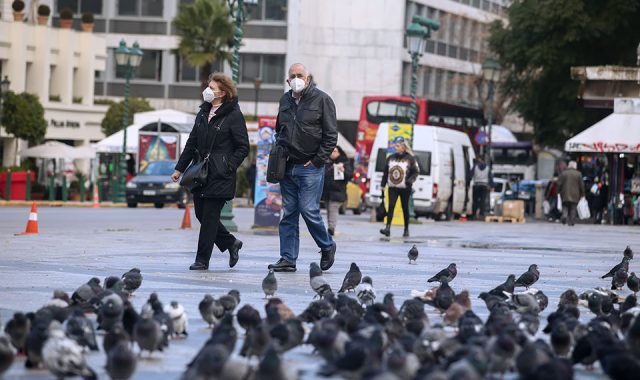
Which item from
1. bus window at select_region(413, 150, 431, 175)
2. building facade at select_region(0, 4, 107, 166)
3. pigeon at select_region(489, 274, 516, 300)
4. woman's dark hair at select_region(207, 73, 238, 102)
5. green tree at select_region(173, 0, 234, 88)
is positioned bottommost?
pigeon at select_region(489, 274, 516, 300)

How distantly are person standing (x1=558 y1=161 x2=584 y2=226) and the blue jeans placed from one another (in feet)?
85.7

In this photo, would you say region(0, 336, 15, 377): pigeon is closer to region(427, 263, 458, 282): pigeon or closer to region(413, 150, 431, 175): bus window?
region(427, 263, 458, 282): pigeon

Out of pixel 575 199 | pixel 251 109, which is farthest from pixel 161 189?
pixel 251 109

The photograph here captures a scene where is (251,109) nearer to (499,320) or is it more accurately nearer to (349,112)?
(349,112)

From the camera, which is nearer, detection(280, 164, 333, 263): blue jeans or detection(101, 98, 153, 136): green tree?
detection(280, 164, 333, 263): blue jeans

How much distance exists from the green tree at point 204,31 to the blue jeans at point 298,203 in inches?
2048

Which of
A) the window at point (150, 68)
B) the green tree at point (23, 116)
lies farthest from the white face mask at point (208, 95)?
the window at point (150, 68)

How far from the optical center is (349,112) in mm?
78125

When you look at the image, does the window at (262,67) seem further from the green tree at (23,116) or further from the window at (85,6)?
the green tree at (23,116)

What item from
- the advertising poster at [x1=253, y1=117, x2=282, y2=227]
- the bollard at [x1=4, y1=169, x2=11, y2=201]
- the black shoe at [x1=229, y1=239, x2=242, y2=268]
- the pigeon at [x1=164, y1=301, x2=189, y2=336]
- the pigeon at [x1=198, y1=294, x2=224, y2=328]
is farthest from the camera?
the bollard at [x1=4, y1=169, x2=11, y2=201]

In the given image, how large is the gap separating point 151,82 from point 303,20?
8.70 m

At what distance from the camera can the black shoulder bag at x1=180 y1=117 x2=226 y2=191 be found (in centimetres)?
1443

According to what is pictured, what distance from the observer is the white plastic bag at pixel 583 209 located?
1714 inches

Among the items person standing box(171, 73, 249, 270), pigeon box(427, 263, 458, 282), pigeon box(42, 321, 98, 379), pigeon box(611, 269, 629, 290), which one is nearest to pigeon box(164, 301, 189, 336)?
pigeon box(42, 321, 98, 379)
